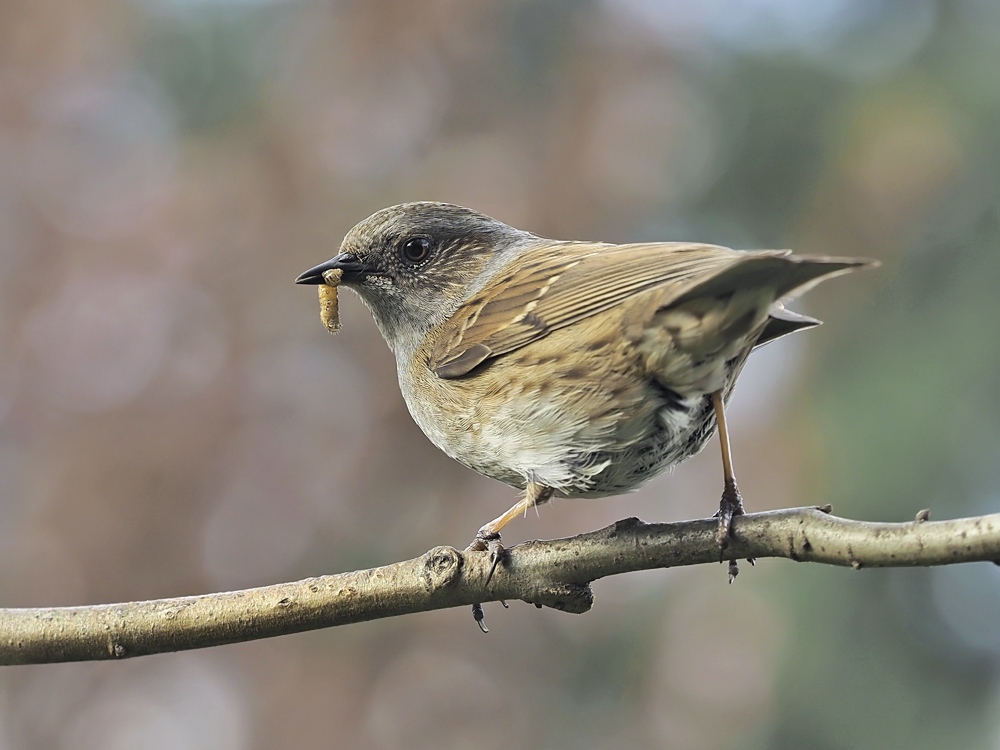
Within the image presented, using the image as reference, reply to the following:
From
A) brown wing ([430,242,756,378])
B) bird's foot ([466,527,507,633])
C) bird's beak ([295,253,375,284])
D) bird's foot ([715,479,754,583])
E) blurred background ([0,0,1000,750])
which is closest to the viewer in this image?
bird's foot ([715,479,754,583])

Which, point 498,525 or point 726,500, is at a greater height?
point 726,500

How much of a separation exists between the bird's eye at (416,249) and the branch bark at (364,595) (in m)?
1.61

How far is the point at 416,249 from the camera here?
167 inches

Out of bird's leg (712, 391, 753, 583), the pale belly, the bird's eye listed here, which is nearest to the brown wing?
the pale belly

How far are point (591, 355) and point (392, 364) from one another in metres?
4.07

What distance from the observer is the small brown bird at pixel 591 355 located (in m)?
2.96

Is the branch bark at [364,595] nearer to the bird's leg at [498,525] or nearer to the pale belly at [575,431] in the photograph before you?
the bird's leg at [498,525]

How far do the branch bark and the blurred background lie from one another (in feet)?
13.0

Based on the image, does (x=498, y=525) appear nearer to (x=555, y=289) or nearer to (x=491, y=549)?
(x=491, y=549)

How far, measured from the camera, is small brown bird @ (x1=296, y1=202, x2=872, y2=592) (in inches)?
116

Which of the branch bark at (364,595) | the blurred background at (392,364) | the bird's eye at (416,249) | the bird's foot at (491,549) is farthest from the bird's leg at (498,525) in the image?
the blurred background at (392,364)

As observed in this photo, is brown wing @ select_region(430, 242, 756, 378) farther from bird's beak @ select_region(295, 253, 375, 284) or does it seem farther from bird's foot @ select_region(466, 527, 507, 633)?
bird's foot @ select_region(466, 527, 507, 633)

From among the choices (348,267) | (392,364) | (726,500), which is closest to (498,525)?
(726,500)

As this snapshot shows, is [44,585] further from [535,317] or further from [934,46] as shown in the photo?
[934,46]
